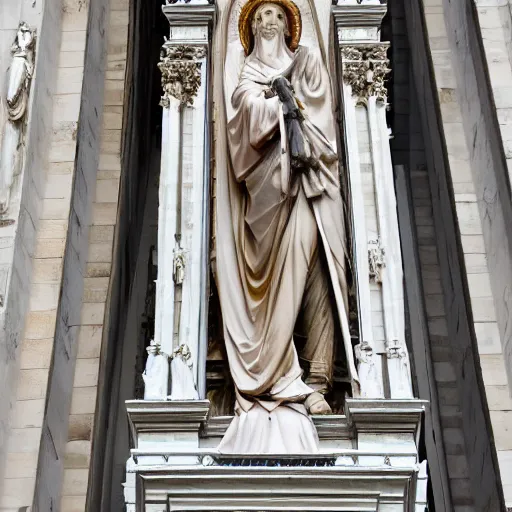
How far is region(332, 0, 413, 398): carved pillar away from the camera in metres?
8.77

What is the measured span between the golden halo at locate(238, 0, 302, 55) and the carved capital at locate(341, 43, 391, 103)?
1.50ft

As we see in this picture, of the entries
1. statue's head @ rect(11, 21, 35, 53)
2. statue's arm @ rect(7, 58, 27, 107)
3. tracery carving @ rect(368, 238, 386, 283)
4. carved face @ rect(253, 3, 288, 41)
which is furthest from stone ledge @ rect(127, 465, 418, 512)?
carved face @ rect(253, 3, 288, 41)

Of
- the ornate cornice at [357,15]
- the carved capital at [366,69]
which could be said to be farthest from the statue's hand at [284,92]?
the ornate cornice at [357,15]

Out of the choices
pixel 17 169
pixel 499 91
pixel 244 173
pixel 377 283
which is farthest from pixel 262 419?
pixel 499 91

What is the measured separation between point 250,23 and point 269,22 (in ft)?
0.69

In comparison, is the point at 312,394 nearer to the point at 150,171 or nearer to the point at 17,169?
the point at 17,169

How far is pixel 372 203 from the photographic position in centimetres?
957

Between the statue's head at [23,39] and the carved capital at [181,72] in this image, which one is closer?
the statue's head at [23,39]

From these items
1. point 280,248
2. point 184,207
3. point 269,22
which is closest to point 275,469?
point 280,248

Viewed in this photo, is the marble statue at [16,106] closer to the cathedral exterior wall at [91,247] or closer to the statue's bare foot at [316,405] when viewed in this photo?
the cathedral exterior wall at [91,247]

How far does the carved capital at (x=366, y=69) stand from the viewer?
1002 centimetres

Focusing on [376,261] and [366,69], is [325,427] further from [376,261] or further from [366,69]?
[366,69]

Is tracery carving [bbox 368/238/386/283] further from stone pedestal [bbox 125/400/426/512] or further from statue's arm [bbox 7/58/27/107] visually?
statue's arm [bbox 7/58/27/107]

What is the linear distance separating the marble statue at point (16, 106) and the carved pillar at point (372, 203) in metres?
2.40
